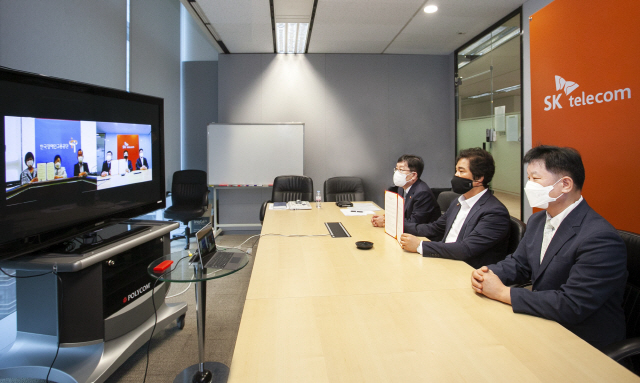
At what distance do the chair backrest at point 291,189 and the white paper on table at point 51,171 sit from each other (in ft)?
9.29

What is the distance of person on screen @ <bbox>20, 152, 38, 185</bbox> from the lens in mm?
1888

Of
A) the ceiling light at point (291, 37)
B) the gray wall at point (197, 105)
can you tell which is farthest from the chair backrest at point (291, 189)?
the gray wall at point (197, 105)

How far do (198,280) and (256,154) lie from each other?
4.32m

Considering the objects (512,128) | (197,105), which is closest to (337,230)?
(512,128)

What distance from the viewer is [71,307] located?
2047 millimetres

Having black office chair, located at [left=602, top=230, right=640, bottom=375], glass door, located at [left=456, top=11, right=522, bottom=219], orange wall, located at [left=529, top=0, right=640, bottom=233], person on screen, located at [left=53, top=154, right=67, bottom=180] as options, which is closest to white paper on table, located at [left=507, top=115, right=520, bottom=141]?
glass door, located at [left=456, top=11, right=522, bottom=219]

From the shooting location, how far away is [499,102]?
457 cm

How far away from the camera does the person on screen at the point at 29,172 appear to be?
6.19 feet

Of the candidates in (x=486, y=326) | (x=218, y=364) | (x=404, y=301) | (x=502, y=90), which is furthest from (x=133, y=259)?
(x=502, y=90)

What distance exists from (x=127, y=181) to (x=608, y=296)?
279cm

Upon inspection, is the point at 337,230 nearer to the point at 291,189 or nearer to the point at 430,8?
the point at 291,189

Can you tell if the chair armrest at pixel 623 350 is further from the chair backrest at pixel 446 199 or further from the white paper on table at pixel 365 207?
the white paper on table at pixel 365 207

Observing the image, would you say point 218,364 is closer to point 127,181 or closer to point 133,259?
point 133,259

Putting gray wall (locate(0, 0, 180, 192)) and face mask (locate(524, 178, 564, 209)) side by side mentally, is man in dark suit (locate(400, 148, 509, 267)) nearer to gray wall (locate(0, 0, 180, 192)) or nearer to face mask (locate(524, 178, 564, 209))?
face mask (locate(524, 178, 564, 209))
